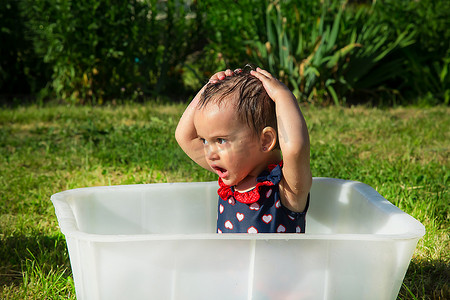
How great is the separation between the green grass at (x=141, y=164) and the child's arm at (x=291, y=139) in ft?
1.74

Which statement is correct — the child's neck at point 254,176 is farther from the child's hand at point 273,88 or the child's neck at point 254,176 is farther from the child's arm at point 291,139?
the child's hand at point 273,88

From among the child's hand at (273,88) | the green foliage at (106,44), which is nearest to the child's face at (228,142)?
the child's hand at (273,88)

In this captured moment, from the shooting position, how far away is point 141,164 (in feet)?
9.71

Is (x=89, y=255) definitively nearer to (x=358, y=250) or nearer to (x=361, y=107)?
(x=358, y=250)

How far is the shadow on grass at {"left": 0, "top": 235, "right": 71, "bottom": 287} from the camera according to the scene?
1859 millimetres

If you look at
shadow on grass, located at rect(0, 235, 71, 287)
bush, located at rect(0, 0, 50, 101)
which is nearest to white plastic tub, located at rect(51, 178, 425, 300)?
shadow on grass, located at rect(0, 235, 71, 287)

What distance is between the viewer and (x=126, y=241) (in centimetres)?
128

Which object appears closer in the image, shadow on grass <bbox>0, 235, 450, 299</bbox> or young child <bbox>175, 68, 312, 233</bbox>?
young child <bbox>175, 68, 312, 233</bbox>

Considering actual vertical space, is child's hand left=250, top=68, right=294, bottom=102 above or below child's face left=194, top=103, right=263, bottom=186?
above

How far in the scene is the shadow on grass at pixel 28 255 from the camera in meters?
1.86

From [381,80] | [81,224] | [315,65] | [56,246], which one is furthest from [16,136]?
[381,80]

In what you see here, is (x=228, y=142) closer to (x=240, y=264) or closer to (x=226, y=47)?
(x=240, y=264)

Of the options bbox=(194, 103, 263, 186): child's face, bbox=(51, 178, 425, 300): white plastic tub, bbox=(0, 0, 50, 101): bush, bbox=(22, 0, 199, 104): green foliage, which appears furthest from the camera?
bbox=(0, 0, 50, 101): bush

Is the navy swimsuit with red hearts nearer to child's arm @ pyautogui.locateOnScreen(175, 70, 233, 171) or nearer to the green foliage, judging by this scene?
child's arm @ pyautogui.locateOnScreen(175, 70, 233, 171)
